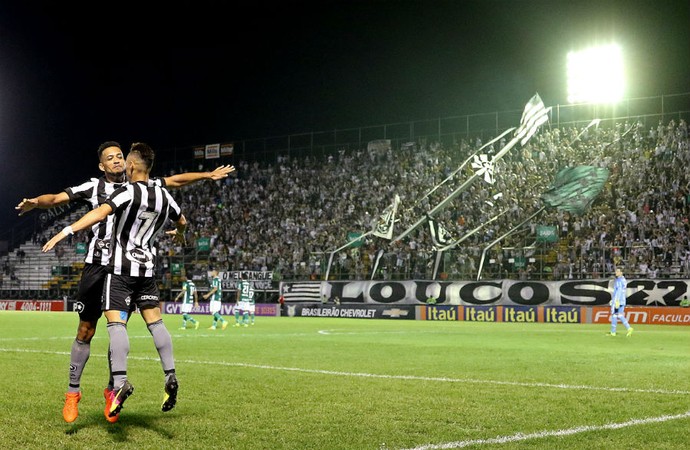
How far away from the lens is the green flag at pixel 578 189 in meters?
39.5

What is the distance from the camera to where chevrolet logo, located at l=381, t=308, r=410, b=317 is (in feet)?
139

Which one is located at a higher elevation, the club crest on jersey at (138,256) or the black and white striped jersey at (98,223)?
the black and white striped jersey at (98,223)

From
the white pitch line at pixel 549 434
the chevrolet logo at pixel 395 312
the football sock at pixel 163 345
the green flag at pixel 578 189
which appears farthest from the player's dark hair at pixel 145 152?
the chevrolet logo at pixel 395 312

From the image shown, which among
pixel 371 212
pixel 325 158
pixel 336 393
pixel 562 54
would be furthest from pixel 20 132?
pixel 336 393

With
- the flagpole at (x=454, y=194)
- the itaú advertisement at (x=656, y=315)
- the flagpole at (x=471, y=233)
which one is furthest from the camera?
the flagpole at (x=454, y=194)

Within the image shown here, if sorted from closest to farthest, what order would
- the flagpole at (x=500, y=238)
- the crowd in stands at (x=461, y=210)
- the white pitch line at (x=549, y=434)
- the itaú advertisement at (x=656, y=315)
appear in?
the white pitch line at (x=549, y=434), the itaú advertisement at (x=656, y=315), the crowd in stands at (x=461, y=210), the flagpole at (x=500, y=238)

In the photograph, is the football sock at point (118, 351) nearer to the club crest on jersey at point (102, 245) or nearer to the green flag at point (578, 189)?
the club crest on jersey at point (102, 245)

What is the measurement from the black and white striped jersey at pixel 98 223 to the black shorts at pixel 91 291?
0.25 ft

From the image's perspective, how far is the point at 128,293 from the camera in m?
7.62

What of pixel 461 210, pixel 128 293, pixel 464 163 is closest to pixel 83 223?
pixel 128 293

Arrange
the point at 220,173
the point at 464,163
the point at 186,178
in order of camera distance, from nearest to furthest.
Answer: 1. the point at 186,178
2. the point at 220,173
3. the point at 464,163

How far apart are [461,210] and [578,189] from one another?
6.74 m

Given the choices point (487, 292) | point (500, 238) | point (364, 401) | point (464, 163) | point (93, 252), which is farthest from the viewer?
point (464, 163)

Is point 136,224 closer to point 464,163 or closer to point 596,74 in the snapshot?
point 464,163
